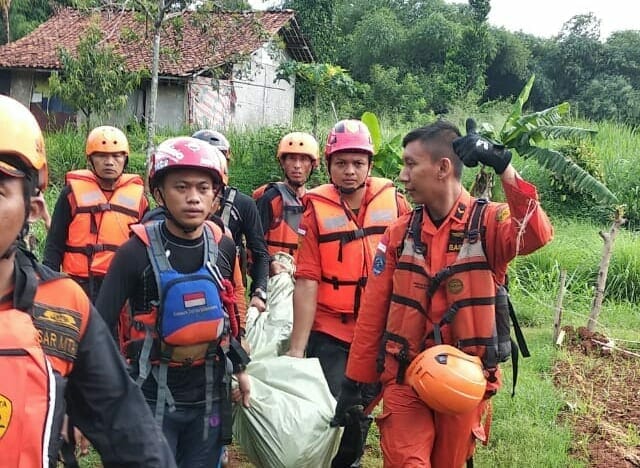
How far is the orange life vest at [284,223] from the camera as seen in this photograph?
6145mm

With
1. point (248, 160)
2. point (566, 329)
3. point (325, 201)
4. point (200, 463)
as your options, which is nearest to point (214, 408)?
point (200, 463)

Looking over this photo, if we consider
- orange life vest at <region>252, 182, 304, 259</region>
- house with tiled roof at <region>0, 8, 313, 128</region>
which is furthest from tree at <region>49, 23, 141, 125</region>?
orange life vest at <region>252, 182, 304, 259</region>

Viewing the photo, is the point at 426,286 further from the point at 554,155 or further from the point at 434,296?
the point at 554,155

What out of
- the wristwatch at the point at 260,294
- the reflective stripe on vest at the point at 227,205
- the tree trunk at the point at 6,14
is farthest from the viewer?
the tree trunk at the point at 6,14

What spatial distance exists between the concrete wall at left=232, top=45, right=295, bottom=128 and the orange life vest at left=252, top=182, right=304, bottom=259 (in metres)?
17.2

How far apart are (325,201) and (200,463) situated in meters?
1.90

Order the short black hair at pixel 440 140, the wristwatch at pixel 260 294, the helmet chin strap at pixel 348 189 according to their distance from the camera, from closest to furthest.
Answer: the short black hair at pixel 440 140 → the helmet chin strap at pixel 348 189 → the wristwatch at pixel 260 294

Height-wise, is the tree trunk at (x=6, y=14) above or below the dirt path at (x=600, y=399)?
above

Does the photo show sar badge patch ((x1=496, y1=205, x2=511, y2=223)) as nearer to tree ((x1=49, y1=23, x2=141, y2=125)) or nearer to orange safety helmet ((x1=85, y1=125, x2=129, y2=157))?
orange safety helmet ((x1=85, y1=125, x2=129, y2=157))

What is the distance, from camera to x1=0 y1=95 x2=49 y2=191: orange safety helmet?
1.60 m

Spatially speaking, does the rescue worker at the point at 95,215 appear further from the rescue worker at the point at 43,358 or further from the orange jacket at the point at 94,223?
the rescue worker at the point at 43,358

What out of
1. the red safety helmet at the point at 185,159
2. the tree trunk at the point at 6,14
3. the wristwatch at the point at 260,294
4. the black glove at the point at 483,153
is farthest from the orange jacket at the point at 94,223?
the tree trunk at the point at 6,14

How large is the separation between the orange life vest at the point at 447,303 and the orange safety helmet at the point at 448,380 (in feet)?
0.53

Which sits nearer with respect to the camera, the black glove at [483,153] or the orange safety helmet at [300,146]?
the black glove at [483,153]
